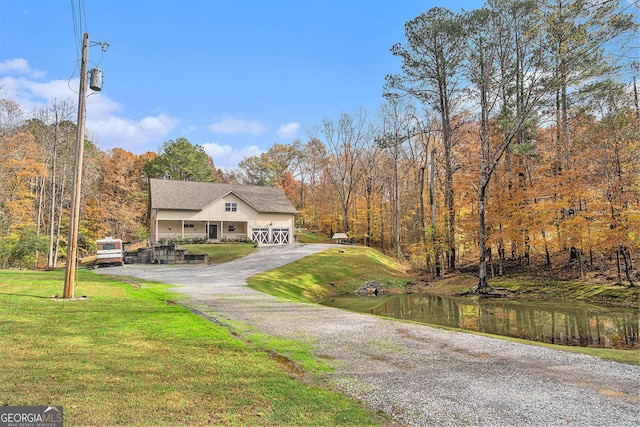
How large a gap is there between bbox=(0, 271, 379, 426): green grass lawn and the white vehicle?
1758cm

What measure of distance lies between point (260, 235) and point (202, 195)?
725 cm

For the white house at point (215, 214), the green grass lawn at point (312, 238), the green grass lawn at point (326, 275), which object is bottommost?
the green grass lawn at point (326, 275)

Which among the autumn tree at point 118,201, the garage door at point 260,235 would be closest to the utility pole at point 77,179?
the garage door at point 260,235

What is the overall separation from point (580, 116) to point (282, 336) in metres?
20.1

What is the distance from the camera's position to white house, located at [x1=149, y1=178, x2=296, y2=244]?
3441 centimetres

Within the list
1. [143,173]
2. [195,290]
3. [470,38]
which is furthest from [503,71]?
[143,173]

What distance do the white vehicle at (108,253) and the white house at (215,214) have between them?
922 centimetres

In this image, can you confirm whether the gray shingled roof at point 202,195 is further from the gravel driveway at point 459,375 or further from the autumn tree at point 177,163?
the gravel driveway at point 459,375

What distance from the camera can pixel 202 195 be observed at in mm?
37031

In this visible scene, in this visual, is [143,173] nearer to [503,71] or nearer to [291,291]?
[291,291]

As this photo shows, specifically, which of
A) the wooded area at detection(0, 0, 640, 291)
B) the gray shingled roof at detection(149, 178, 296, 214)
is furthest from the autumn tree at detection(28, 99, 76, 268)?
the gray shingled roof at detection(149, 178, 296, 214)

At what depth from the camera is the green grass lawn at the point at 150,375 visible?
11.6 ft

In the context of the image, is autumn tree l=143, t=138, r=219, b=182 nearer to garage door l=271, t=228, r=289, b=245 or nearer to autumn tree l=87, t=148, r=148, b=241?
autumn tree l=87, t=148, r=148, b=241

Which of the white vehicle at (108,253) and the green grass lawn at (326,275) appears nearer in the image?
the green grass lawn at (326,275)
